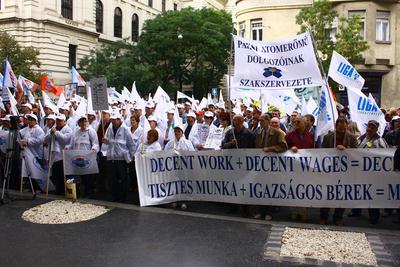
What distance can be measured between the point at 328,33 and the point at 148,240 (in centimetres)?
2362

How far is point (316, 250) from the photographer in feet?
21.0

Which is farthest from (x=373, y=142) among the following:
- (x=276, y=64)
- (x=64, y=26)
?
(x=64, y=26)

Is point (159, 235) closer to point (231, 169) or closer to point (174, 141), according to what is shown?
point (231, 169)

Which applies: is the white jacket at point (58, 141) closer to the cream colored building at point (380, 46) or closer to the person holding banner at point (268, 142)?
the person holding banner at point (268, 142)

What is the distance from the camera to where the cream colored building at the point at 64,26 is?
40094 mm

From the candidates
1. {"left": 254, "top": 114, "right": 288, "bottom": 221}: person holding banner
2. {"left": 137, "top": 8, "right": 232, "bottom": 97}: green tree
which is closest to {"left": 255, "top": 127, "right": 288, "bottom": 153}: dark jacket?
{"left": 254, "top": 114, "right": 288, "bottom": 221}: person holding banner

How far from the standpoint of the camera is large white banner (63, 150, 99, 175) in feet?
31.2

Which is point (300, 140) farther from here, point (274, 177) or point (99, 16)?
point (99, 16)

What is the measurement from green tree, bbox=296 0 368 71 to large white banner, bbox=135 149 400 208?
18.7 meters

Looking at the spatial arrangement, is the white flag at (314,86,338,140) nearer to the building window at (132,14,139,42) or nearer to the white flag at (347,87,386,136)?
the white flag at (347,87,386,136)

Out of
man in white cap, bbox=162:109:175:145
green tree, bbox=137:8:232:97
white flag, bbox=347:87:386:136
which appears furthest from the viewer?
green tree, bbox=137:8:232:97

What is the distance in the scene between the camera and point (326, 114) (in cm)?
816

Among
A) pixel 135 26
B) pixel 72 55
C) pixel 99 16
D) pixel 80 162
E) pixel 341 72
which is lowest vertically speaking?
pixel 80 162

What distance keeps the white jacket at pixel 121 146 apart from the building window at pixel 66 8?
38.0 m
